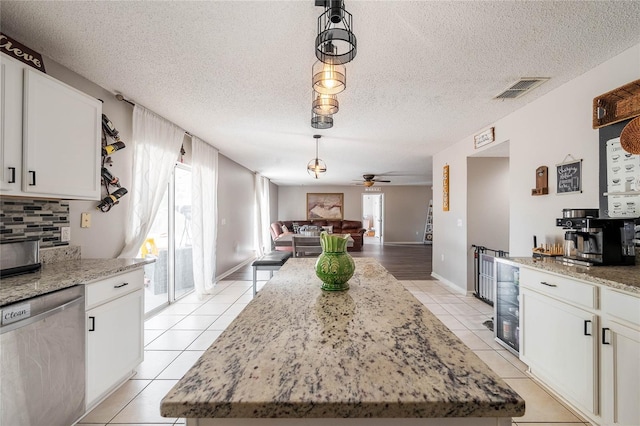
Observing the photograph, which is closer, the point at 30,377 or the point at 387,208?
the point at 30,377

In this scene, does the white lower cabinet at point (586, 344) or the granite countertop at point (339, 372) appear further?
the white lower cabinet at point (586, 344)

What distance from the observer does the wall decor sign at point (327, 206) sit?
11.0 m

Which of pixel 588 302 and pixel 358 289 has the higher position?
pixel 358 289

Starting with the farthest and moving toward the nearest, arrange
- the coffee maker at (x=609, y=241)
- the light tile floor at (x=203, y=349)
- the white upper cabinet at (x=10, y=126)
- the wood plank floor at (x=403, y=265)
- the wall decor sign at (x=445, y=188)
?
the wood plank floor at (x=403, y=265) → the wall decor sign at (x=445, y=188) → the coffee maker at (x=609, y=241) → the light tile floor at (x=203, y=349) → the white upper cabinet at (x=10, y=126)

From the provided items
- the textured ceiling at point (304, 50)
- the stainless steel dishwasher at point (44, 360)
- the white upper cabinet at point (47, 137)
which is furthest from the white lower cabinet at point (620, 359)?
the white upper cabinet at point (47, 137)

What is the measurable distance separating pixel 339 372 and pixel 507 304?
262 centimetres

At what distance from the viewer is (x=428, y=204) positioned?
10766mm

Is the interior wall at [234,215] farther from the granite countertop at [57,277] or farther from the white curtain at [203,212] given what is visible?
the granite countertop at [57,277]

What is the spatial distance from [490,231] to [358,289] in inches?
145

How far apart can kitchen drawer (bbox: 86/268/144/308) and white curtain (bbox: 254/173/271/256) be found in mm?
5585

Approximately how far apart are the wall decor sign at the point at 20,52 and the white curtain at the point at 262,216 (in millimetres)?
5790

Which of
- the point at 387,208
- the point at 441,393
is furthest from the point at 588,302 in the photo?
the point at 387,208

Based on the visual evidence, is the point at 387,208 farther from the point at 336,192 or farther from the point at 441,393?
the point at 441,393

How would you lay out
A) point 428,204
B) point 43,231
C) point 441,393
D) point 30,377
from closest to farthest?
point 441,393 → point 30,377 → point 43,231 → point 428,204
